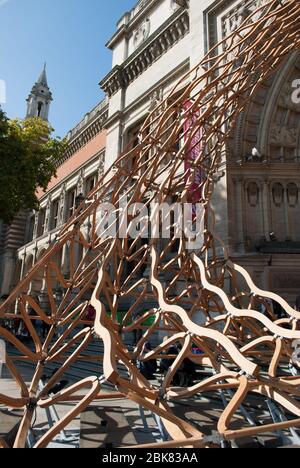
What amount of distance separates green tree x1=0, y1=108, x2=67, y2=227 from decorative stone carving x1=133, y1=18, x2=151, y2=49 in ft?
35.7

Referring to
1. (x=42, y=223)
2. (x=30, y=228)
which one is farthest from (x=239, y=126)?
(x=30, y=228)

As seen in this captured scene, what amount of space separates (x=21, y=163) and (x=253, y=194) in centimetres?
1101

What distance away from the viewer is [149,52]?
75.3ft

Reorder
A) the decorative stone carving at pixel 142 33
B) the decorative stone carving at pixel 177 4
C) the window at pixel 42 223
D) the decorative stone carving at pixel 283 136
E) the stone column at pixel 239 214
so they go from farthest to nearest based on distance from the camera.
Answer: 1. the window at pixel 42 223
2. the decorative stone carving at pixel 142 33
3. the decorative stone carving at pixel 177 4
4. the decorative stone carving at pixel 283 136
5. the stone column at pixel 239 214

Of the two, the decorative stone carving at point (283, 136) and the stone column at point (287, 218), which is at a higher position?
the decorative stone carving at point (283, 136)

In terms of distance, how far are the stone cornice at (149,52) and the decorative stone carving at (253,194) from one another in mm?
11147

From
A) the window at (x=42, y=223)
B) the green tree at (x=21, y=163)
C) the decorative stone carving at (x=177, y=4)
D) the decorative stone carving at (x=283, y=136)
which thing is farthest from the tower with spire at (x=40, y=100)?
the decorative stone carving at (x=283, y=136)

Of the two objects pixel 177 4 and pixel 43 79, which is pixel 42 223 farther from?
pixel 43 79

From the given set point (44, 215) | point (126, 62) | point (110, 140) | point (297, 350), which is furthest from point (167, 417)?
point (44, 215)

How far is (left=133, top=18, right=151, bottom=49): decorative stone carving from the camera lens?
2461 cm

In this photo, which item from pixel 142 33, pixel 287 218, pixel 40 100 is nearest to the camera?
pixel 287 218

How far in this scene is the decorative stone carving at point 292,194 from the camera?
1529 cm

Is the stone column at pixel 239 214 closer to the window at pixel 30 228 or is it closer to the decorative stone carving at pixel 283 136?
the decorative stone carving at pixel 283 136
